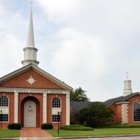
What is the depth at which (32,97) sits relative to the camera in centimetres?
4228

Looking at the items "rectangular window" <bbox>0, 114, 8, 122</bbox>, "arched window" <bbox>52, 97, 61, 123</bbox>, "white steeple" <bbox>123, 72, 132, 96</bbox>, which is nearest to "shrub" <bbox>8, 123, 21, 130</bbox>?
"rectangular window" <bbox>0, 114, 8, 122</bbox>

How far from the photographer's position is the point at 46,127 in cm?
3991

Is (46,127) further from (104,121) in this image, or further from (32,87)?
A: (104,121)

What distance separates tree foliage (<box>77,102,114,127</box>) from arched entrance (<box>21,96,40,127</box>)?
26.2 ft

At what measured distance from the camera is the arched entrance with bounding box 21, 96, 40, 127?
42.4 meters

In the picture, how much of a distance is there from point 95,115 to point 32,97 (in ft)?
34.1

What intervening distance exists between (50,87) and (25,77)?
139 inches

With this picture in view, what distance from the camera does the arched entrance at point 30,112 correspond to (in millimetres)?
42375

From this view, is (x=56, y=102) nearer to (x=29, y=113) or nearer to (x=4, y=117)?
(x=29, y=113)

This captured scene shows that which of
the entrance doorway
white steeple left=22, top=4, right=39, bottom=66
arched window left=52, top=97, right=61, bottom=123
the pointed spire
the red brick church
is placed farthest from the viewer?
the pointed spire

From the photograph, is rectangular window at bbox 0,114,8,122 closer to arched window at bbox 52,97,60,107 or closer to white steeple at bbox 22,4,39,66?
arched window at bbox 52,97,60,107

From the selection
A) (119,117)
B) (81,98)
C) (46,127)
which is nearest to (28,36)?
(46,127)

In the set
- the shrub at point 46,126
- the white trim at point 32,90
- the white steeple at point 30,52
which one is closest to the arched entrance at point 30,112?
the white trim at point 32,90

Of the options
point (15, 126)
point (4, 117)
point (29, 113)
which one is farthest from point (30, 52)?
point (15, 126)
